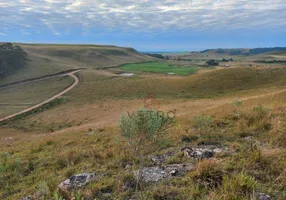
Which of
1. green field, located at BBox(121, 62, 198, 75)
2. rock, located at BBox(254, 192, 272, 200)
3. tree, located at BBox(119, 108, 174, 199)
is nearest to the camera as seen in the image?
rock, located at BBox(254, 192, 272, 200)

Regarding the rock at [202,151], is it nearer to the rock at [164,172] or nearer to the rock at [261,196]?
the rock at [164,172]

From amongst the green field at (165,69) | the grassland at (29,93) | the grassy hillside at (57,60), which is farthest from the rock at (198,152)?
the green field at (165,69)

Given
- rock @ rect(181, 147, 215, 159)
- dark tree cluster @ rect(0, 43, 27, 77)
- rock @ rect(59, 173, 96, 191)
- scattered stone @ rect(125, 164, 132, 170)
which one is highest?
dark tree cluster @ rect(0, 43, 27, 77)

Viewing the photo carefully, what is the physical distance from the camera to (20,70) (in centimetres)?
6181

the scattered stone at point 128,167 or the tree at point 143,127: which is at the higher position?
the tree at point 143,127

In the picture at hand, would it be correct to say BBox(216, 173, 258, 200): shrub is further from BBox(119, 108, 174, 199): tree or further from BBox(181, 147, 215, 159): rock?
BBox(181, 147, 215, 159): rock

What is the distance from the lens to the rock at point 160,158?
16.3ft

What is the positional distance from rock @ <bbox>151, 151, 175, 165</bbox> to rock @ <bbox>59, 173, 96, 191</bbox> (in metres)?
1.31

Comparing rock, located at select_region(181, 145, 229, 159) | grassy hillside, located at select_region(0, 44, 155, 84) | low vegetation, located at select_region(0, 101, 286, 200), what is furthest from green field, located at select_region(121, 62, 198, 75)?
rock, located at select_region(181, 145, 229, 159)

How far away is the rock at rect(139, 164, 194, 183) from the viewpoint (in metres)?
4.19

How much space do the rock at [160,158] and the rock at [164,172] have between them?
292 millimetres

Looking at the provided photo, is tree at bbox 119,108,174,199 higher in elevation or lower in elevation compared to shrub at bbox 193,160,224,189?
higher

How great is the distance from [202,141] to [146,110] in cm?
288

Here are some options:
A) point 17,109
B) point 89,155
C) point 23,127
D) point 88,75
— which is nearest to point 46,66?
point 88,75
